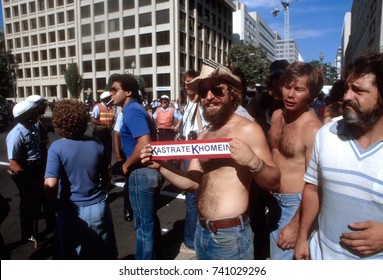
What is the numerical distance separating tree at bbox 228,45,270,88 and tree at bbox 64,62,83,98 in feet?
78.5

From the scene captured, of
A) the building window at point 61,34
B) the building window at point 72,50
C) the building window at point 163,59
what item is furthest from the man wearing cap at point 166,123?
the building window at point 61,34

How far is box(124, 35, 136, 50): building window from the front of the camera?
42.8 m

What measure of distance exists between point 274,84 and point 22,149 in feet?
10.0

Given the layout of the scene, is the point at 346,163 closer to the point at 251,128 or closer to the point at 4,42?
the point at 251,128

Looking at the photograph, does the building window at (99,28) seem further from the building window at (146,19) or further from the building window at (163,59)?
the building window at (163,59)

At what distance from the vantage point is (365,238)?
147 cm

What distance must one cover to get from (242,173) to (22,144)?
2.82 meters

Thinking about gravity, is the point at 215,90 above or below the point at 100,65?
below

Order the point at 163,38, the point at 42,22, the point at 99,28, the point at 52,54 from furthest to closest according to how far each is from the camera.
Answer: the point at 52,54 < the point at 42,22 < the point at 99,28 < the point at 163,38

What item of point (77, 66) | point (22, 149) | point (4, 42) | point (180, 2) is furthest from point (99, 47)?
point (22, 149)

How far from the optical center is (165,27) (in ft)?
131

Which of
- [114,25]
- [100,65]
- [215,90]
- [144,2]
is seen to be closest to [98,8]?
[114,25]

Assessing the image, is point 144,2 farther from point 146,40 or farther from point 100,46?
point 100,46

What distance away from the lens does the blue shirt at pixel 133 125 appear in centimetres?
273
